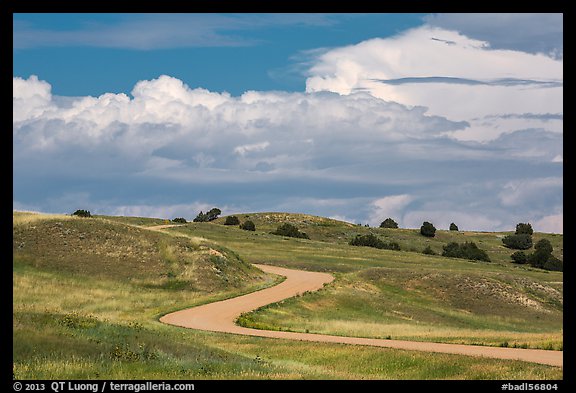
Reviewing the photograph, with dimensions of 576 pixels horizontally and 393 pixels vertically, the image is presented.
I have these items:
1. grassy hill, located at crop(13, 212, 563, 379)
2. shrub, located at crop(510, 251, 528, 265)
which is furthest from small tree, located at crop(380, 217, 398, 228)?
grassy hill, located at crop(13, 212, 563, 379)

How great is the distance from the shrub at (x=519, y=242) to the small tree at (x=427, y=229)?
59.7ft

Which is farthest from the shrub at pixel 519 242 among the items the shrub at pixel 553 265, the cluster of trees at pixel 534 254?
the shrub at pixel 553 265

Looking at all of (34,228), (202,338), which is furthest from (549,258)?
(202,338)

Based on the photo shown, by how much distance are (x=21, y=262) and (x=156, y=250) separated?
14.6 meters

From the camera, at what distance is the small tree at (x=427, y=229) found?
17438 cm

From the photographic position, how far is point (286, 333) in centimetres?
4547

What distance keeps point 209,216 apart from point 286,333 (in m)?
147

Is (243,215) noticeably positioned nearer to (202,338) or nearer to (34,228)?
(34,228)

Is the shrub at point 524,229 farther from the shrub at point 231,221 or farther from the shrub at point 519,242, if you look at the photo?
the shrub at point 231,221

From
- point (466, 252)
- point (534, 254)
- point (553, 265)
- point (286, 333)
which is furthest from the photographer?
point (466, 252)

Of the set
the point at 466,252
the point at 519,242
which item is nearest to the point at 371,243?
the point at 466,252

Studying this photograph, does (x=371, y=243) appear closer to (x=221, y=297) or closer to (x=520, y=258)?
(x=520, y=258)

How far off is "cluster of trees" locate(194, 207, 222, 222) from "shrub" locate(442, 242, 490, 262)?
7117 cm
